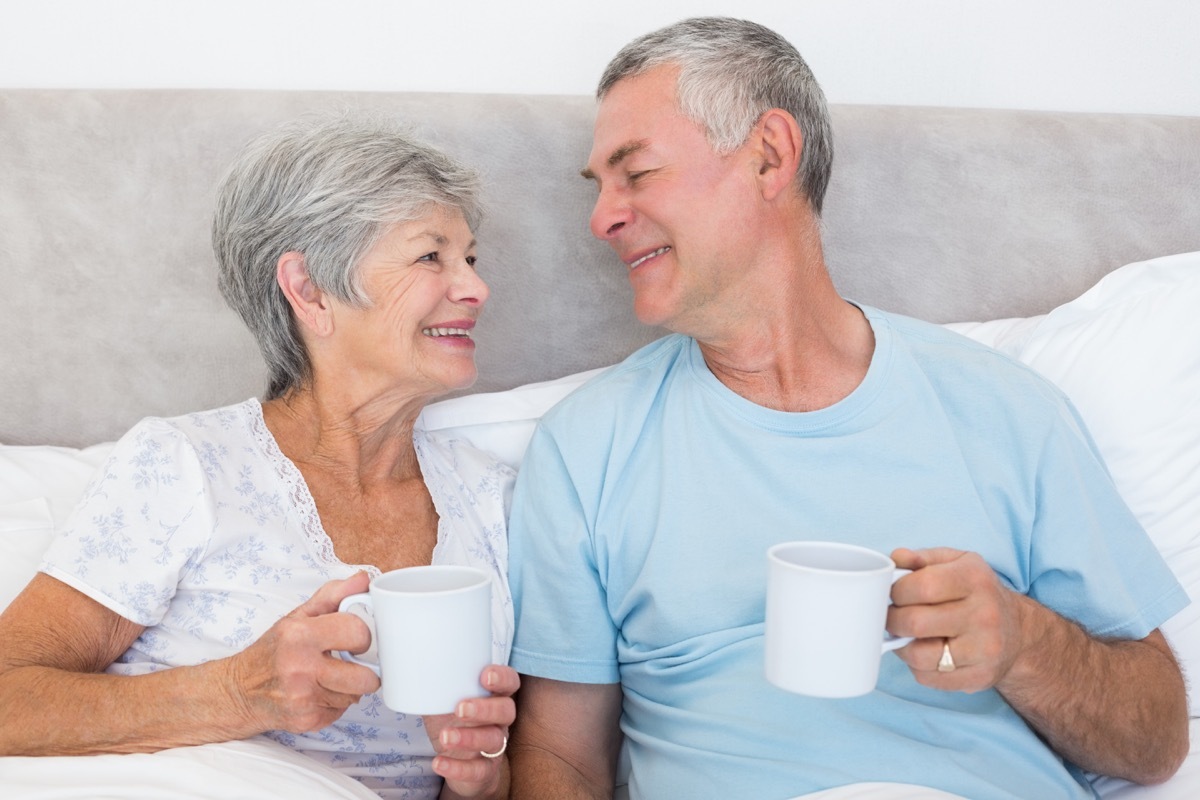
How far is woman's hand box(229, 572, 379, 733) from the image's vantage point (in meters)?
1.07

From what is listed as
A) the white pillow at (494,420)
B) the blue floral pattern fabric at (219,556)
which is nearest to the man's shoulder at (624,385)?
the white pillow at (494,420)

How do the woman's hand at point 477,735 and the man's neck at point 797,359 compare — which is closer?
the woman's hand at point 477,735

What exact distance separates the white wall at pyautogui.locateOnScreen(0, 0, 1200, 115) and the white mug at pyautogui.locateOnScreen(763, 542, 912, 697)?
1276 millimetres

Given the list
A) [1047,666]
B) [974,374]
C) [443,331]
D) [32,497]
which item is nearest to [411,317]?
[443,331]

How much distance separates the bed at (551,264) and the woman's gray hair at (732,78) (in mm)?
302

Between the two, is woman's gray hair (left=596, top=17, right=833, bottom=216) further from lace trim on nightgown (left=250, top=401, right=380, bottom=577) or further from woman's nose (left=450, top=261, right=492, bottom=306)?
lace trim on nightgown (left=250, top=401, right=380, bottom=577)

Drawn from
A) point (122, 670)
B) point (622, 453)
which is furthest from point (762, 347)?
point (122, 670)

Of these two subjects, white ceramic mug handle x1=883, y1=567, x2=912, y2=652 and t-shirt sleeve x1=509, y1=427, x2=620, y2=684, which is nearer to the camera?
white ceramic mug handle x1=883, y1=567, x2=912, y2=652

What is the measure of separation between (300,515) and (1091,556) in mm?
998

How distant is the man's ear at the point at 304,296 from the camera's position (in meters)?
1.49

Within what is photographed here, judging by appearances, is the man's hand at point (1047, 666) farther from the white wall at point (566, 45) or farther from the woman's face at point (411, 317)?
the white wall at point (566, 45)

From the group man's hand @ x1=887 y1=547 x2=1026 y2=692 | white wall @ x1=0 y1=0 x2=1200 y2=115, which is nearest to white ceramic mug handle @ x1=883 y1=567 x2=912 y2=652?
man's hand @ x1=887 y1=547 x2=1026 y2=692

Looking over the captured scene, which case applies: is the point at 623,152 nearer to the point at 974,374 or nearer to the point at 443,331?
the point at 443,331

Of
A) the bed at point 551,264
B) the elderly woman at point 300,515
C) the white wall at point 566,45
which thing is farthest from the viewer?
the white wall at point 566,45
